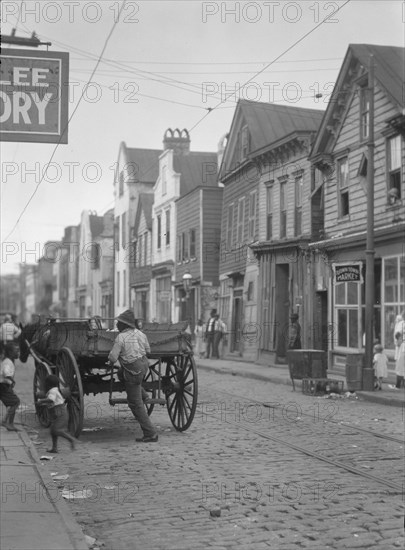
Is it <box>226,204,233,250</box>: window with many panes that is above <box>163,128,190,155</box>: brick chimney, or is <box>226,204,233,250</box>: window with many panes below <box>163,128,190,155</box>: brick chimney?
below

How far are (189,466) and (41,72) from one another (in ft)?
15.1

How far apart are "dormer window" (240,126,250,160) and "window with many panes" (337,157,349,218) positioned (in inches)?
326

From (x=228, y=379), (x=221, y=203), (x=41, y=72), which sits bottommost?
(x=228, y=379)

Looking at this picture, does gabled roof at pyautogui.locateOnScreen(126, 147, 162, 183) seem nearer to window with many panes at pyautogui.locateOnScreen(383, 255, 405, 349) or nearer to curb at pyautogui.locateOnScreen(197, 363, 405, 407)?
curb at pyautogui.locateOnScreen(197, 363, 405, 407)

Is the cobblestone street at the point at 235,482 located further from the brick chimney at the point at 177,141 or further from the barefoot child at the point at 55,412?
the brick chimney at the point at 177,141

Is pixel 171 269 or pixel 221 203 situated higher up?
pixel 221 203

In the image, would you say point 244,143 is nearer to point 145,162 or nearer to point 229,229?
point 229,229

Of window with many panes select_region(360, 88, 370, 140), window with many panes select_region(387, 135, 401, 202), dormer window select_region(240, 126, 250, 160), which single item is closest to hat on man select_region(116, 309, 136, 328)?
window with many panes select_region(387, 135, 401, 202)

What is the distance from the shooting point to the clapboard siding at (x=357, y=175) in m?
21.3

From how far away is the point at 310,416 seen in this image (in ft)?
44.5

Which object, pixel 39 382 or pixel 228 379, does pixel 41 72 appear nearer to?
pixel 39 382

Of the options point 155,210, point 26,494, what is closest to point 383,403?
point 26,494

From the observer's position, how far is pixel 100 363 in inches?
455

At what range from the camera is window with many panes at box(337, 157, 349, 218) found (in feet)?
78.1
